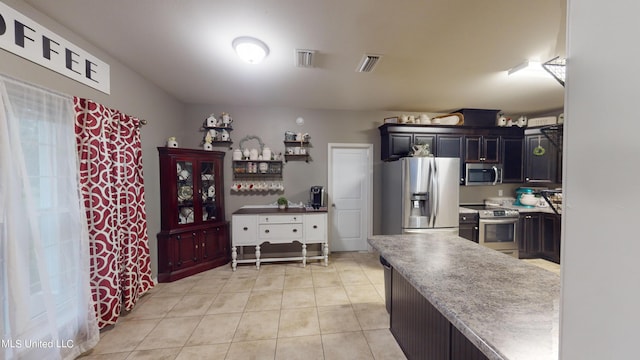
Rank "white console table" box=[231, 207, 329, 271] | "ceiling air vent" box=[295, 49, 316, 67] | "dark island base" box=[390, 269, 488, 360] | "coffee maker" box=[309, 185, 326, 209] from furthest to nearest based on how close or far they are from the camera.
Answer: "coffee maker" box=[309, 185, 326, 209] < "white console table" box=[231, 207, 329, 271] < "ceiling air vent" box=[295, 49, 316, 67] < "dark island base" box=[390, 269, 488, 360]

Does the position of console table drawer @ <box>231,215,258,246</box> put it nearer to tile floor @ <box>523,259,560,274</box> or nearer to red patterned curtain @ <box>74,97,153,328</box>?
red patterned curtain @ <box>74,97,153,328</box>

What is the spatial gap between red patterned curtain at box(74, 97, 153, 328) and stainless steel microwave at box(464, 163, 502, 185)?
179 inches

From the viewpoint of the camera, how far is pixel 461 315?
0.95 metres

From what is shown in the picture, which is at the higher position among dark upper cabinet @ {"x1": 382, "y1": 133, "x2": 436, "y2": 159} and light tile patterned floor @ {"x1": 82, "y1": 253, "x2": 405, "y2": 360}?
dark upper cabinet @ {"x1": 382, "y1": 133, "x2": 436, "y2": 159}

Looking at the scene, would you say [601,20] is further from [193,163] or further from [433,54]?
[193,163]

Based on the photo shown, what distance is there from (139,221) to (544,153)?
574 centimetres

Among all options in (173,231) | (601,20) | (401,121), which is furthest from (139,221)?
(401,121)

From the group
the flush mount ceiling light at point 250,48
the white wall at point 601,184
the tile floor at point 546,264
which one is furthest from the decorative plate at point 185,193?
the tile floor at point 546,264

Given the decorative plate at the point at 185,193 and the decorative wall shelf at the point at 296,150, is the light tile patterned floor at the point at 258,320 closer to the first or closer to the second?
the decorative plate at the point at 185,193

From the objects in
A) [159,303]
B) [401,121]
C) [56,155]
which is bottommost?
[159,303]

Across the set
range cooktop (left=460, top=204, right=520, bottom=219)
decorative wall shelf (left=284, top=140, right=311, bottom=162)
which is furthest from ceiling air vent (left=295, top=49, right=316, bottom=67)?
range cooktop (left=460, top=204, right=520, bottom=219)

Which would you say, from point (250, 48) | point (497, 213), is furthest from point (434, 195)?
point (250, 48)

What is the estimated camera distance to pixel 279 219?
3471mm

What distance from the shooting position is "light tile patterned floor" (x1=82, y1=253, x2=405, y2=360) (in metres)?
1.88
